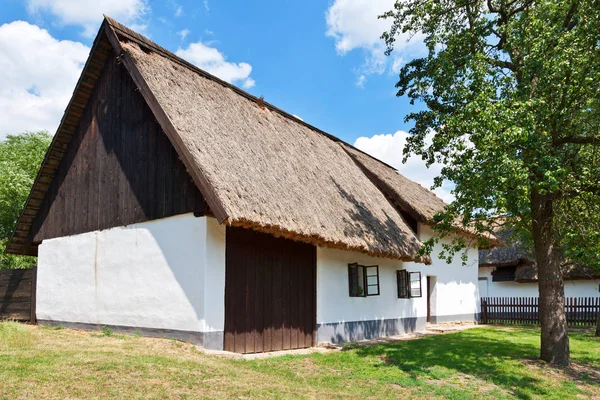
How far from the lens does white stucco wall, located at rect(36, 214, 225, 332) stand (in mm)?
9977

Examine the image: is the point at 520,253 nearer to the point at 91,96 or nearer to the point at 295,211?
the point at 295,211

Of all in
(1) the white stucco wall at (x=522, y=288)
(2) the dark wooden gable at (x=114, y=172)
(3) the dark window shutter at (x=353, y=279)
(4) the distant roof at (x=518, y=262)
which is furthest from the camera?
(1) the white stucco wall at (x=522, y=288)

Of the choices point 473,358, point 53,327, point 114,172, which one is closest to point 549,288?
point 473,358

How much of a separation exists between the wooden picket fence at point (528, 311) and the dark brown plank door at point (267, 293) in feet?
43.0

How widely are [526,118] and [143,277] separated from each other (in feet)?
27.0

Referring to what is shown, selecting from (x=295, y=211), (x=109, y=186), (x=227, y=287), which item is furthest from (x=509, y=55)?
(x=109, y=186)

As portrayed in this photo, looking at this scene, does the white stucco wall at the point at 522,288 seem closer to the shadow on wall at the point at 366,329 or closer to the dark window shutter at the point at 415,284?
the shadow on wall at the point at 366,329

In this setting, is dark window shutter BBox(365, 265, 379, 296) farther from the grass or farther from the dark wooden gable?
the dark wooden gable

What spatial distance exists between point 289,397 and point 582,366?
677 centimetres

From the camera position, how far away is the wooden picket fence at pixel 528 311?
813 inches

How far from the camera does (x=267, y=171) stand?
1182 centimetres

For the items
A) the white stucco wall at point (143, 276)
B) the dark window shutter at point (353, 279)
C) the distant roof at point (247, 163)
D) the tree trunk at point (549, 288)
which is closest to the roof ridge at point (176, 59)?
the distant roof at point (247, 163)

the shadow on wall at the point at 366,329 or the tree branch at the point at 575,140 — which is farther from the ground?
the tree branch at the point at 575,140

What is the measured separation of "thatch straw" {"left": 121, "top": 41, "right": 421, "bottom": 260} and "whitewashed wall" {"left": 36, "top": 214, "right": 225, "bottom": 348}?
1097 millimetres
